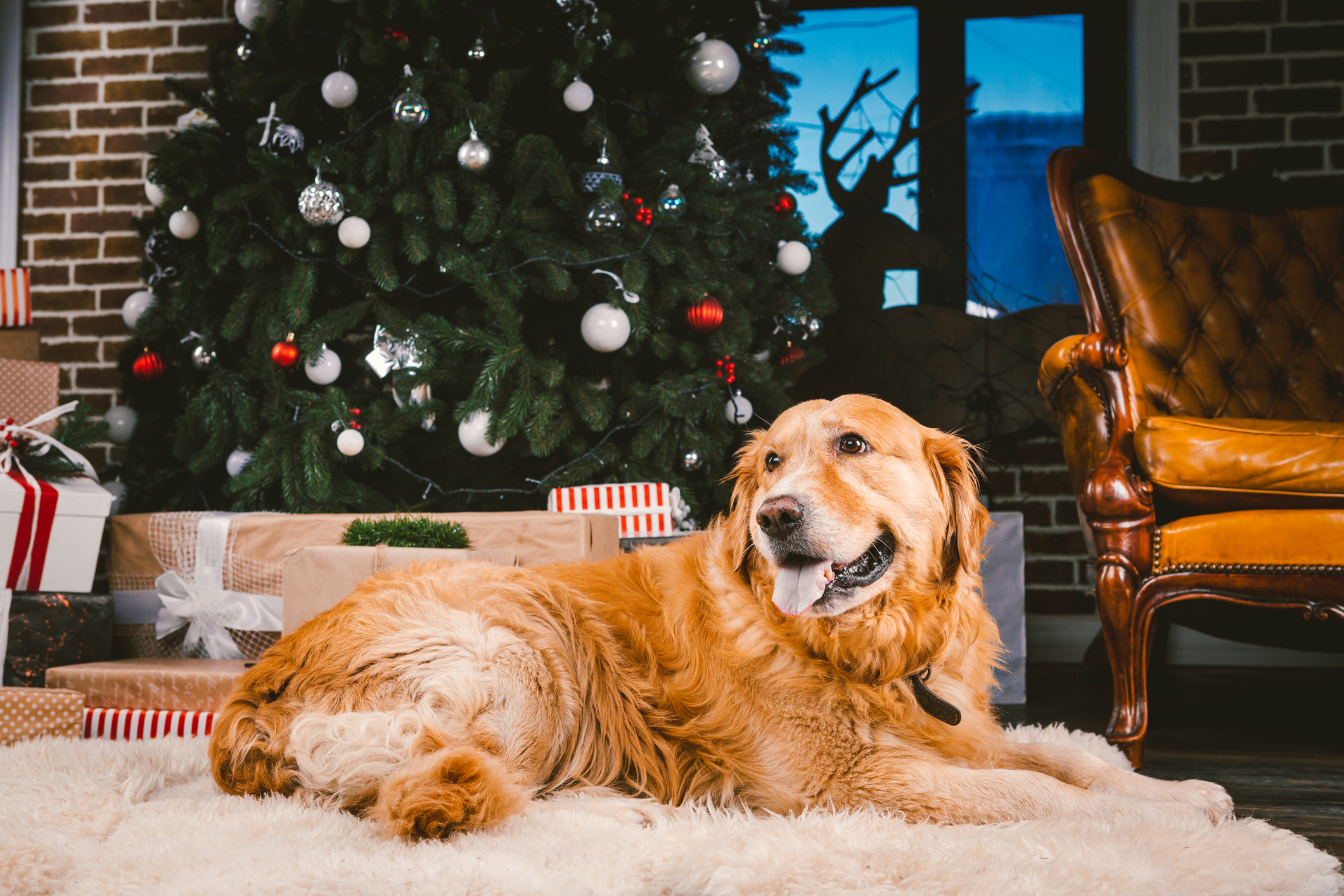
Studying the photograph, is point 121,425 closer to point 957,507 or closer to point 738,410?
point 738,410

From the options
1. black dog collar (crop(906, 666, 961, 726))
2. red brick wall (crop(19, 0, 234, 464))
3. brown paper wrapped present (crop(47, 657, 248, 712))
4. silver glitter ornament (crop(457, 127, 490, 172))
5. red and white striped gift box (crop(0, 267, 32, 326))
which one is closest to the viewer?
black dog collar (crop(906, 666, 961, 726))

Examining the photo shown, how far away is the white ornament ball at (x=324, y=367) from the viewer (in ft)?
9.77

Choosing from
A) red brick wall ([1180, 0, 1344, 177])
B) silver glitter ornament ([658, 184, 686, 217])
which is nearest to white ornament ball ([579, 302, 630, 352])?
silver glitter ornament ([658, 184, 686, 217])

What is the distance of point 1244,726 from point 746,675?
185 centimetres

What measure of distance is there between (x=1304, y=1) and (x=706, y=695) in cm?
435

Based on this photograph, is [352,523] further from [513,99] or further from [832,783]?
[513,99]

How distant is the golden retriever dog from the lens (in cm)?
131

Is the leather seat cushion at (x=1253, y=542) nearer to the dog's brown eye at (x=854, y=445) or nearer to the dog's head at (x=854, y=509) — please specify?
the dog's head at (x=854, y=509)

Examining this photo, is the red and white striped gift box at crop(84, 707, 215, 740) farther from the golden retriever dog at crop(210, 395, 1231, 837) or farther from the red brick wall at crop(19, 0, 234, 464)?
the red brick wall at crop(19, 0, 234, 464)

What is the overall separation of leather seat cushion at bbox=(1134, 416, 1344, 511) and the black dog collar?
98 cm

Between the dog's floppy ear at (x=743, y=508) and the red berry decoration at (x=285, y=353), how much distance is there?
1898 millimetres

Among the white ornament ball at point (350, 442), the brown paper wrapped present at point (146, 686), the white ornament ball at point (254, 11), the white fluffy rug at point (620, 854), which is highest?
the white ornament ball at point (254, 11)

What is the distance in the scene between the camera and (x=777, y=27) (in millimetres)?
3471

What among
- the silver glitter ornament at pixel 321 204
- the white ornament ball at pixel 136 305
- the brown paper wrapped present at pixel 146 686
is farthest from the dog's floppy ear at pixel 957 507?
the white ornament ball at pixel 136 305
